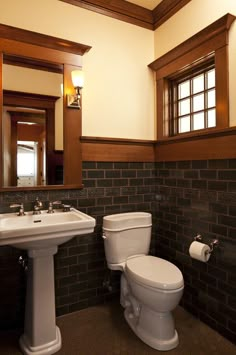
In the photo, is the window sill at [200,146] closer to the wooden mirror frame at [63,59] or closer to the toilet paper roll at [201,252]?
the toilet paper roll at [201,252]

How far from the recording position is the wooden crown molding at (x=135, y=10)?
205cm

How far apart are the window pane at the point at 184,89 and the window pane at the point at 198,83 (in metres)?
0.08

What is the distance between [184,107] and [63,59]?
1.19 m

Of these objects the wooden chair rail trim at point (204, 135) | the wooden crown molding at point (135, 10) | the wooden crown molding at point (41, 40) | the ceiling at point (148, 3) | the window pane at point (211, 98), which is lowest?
the wooden chair rail trim at point (204, 135)

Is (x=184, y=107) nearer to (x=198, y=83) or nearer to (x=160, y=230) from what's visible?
(x=198, y=83)

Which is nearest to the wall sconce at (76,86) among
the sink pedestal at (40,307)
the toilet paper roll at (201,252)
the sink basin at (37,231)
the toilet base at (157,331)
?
the sink basin at (37,231)

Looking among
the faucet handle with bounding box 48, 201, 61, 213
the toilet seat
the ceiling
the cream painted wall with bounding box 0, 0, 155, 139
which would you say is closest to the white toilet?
the toilet seat

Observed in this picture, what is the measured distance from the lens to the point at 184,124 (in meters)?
2.26

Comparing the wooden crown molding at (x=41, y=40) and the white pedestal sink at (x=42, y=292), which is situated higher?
the wooden crown molding at (x=41, y=40)

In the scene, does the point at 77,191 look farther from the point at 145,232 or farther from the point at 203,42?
the point at 203,42

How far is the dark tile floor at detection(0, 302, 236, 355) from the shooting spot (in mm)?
1556

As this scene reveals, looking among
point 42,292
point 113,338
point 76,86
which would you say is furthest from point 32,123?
point 113,338

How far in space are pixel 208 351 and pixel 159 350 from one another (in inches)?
12.9

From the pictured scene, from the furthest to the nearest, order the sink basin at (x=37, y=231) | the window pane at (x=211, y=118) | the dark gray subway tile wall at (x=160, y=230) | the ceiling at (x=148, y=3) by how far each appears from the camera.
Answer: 1. the ceiling at (x=148, y=3)
2. the window pane at (x=211, y=118)
3. the dark gray subway tile wall at (x=160, y=230)
4. the sink basin at (x=37, y=231)
